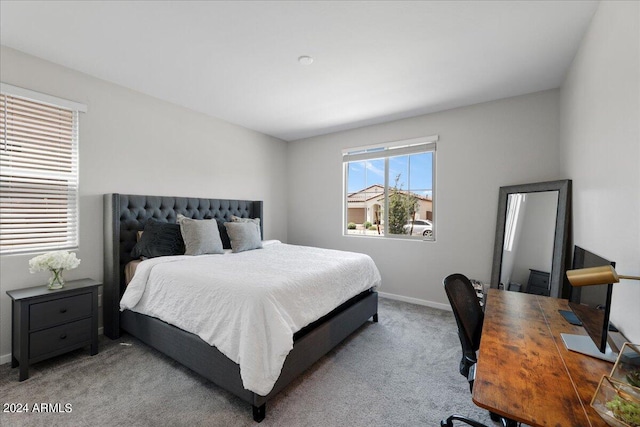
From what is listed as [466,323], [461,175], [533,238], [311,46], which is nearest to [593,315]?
[466,323]

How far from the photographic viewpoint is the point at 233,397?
1.95m

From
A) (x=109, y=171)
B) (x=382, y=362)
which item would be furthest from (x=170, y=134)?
(x=382, y=362)

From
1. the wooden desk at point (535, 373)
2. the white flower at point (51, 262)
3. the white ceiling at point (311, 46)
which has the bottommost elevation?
the wooden desk at point (535, 373)

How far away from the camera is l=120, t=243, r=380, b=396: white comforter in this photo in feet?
5.59

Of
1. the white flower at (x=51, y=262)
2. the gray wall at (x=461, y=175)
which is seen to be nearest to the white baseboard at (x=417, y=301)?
the gray wall at (x=461, y=175)

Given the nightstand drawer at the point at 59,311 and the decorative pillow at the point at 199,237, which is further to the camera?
the decorative pillow at the point at 199,237

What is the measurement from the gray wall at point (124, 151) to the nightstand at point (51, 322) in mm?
328

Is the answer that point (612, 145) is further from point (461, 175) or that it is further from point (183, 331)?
point (183, 331)

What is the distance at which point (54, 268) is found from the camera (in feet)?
7.55

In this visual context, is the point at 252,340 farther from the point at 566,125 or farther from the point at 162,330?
the point at 566,125

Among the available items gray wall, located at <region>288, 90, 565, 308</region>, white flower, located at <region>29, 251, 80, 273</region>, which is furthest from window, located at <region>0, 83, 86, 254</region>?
gray wall, located at <region>288, 90, 565, 308</region>

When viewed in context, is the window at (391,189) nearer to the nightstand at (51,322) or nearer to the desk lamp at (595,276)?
the desk lamp at (595,276)

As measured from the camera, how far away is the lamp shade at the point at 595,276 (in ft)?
3.04

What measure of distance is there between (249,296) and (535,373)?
148cm
